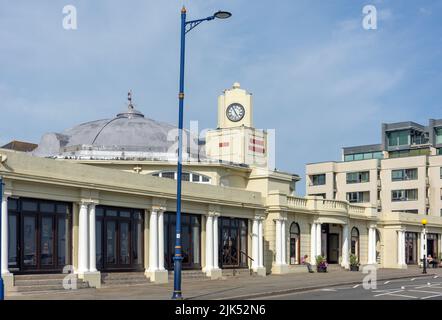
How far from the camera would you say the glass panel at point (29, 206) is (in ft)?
98.0

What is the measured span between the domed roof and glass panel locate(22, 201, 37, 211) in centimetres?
1482

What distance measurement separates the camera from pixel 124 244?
35.3m

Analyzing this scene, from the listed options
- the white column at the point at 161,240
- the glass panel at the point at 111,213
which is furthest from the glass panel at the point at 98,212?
the white column at the point at 161,240

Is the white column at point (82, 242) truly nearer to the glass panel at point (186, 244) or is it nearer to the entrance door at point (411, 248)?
the glass panel at point (186, 244)

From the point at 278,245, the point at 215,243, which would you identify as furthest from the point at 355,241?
the point at 215,243

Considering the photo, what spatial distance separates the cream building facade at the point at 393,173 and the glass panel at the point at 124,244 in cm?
5251

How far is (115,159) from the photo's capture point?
44875 millimetres

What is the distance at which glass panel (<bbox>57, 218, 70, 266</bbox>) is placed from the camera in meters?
31.5

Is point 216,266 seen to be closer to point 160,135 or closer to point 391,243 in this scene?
point 160,135

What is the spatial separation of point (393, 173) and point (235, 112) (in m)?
46.4

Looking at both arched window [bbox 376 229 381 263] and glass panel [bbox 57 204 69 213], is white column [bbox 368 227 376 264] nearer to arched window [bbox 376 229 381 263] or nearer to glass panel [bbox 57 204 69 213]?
arched window [bbox 376 229 381 263]
